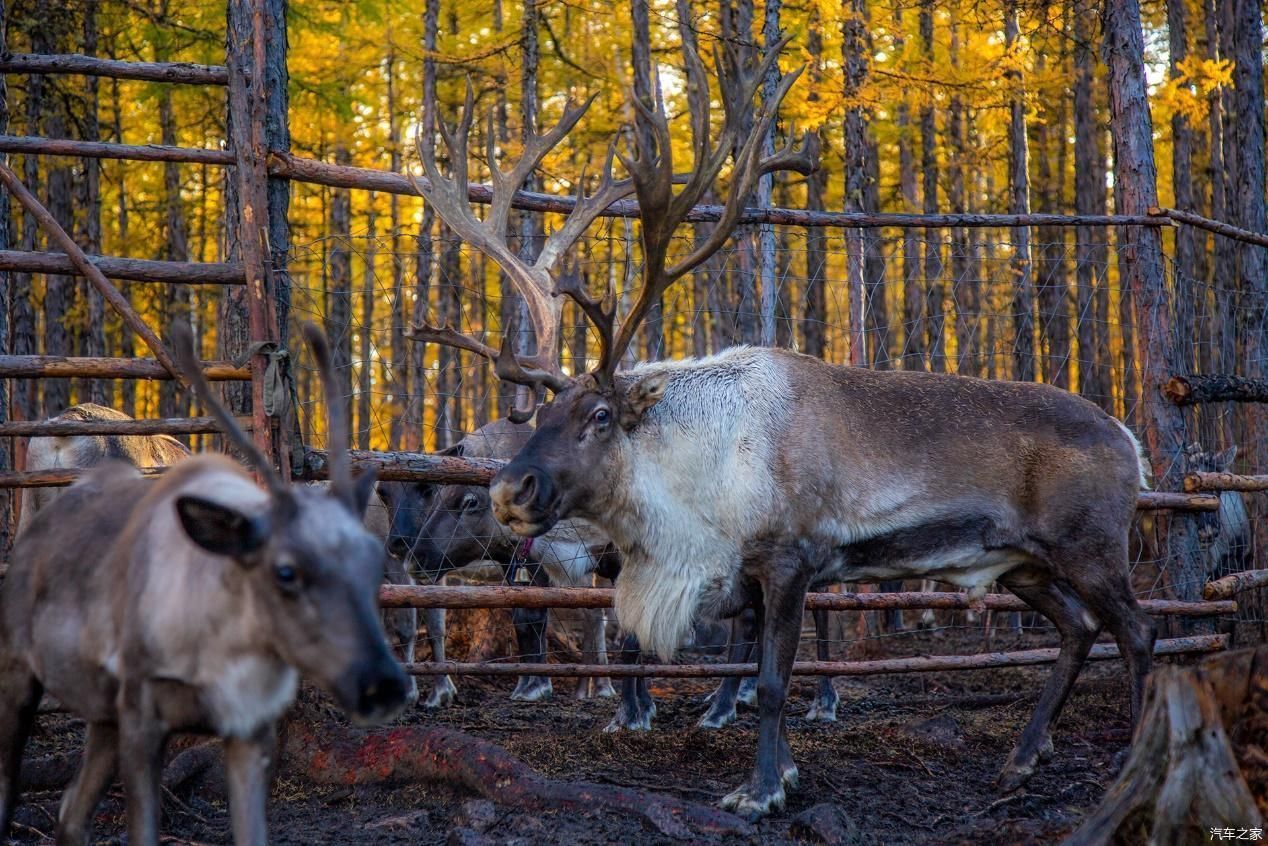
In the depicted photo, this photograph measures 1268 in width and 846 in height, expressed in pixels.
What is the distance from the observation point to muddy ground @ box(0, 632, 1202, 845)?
384 cm

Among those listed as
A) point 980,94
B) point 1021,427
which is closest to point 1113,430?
point 1021,427

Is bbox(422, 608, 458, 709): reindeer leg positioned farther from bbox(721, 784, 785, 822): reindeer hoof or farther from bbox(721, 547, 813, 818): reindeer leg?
bbox(721, 784, 785, 822): reindeer hoof

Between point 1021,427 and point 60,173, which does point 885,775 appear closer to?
point 1021,427

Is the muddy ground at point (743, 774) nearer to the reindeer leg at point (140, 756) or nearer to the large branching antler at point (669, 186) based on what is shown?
the reindeer leg at point (140, 756)

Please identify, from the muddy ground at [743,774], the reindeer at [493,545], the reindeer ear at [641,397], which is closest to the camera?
the muddy ground at [743,774]

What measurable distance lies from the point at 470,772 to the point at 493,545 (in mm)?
3952

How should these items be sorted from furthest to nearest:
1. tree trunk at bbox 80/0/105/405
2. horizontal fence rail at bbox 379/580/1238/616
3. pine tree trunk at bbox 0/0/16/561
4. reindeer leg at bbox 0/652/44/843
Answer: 1. tree trunk at bbox 80/0/105/405
2. pine tree trunk at bbox 0/0/16/561
3. horizontal fence rail at bbox 379/580/1238/616
4. reindeer leg at bbox 0/652/44/843

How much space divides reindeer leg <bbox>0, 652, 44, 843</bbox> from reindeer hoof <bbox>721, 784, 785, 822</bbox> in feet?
7.22

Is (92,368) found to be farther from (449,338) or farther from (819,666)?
(819,666)

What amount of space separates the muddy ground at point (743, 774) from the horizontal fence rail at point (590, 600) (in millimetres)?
554

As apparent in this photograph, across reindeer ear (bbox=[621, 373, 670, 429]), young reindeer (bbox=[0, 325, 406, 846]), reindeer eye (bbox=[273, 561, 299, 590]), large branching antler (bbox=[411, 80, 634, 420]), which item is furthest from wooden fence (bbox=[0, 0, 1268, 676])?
reindeer eye (bbox=[273, 561, 299, 590])

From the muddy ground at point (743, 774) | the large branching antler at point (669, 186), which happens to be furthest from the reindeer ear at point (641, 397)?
the muddy ground at point (743, 774)

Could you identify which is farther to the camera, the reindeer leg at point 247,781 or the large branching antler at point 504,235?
the large branching antler at point 504,235

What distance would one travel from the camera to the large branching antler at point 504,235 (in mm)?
4957
